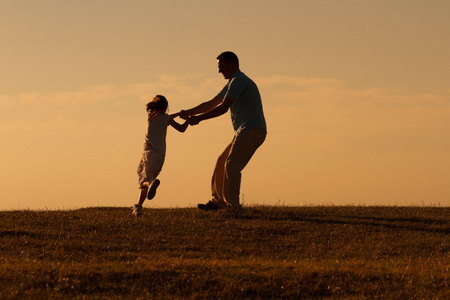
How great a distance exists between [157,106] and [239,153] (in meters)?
2.37

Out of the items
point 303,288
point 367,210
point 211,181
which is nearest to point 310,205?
point 367,210

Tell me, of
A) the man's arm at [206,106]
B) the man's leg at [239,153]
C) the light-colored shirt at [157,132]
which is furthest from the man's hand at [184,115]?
the man's leg at [239,153]

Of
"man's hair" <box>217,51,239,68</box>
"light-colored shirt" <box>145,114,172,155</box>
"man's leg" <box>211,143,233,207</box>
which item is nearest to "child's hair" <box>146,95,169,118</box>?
"light-colored shirt" <box>145,114,172,155</box>

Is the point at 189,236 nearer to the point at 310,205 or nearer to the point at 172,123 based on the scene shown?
the point at 172,123

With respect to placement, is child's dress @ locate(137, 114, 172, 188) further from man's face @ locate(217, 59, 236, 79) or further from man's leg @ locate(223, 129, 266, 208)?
man's face @ locate(217, 59, 236, 79)

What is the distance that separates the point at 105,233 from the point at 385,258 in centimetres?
632

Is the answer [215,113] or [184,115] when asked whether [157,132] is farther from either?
[215,113]

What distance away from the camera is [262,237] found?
16.0 meters

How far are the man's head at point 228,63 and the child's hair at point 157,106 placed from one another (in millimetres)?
1745

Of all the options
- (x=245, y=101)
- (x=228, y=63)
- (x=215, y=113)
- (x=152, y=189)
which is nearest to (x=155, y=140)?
(x=152, y=189)

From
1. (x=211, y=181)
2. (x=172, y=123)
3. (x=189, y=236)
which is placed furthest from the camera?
(x=211, y=181)

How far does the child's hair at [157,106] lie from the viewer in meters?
17.0

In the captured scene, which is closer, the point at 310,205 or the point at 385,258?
the point at 385,258

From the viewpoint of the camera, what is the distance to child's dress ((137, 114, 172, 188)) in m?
17.0
